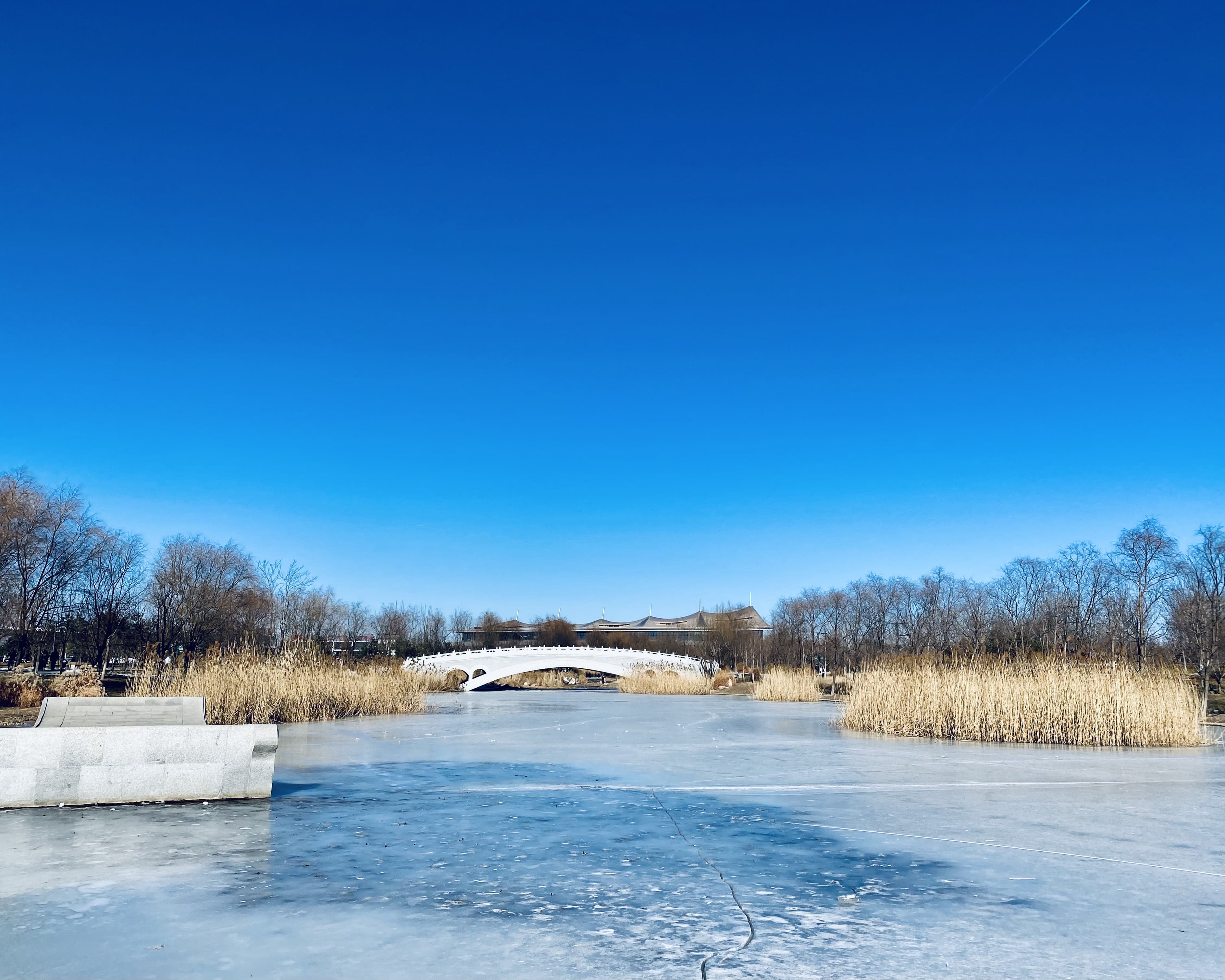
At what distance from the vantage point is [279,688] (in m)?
18.3

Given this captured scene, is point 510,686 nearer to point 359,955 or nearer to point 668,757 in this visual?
point 668,757

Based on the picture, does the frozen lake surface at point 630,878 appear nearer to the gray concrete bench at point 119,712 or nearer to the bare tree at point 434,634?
the gray concrete bench at point 119,712

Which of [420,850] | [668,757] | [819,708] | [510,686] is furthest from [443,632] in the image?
[420,850]

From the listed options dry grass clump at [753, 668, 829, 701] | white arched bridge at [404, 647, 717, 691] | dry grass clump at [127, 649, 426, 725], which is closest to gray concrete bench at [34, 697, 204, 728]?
dry grass clump at [127, 649, 426, 725]

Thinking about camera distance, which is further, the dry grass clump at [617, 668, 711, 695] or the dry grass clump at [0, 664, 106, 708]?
the dry grass clump at [617, 668, 711, 695]

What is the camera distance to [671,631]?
118 meters

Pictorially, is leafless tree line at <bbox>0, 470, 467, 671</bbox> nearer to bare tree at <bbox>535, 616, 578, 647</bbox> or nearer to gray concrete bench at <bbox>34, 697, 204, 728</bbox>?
gray concrete bench at <bbox>34, 697, 204, 728</bbox>

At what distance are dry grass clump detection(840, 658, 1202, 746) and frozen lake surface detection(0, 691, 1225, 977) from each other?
460 centimetres

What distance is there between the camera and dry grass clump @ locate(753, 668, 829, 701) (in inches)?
1252

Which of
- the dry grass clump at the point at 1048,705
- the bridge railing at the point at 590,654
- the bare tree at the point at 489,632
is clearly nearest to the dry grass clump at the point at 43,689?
the dry grass clump at the point at 1048,705

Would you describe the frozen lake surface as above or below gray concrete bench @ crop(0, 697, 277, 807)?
below

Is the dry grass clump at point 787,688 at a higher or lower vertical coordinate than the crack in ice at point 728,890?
higher

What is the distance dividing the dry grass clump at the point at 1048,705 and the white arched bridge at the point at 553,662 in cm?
3230

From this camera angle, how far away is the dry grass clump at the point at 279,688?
16859 mm
